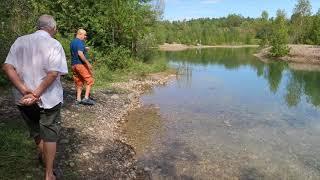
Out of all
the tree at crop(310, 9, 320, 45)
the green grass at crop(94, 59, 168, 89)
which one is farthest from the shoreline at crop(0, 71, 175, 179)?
the tree at crop(310, 9, 320, 45)

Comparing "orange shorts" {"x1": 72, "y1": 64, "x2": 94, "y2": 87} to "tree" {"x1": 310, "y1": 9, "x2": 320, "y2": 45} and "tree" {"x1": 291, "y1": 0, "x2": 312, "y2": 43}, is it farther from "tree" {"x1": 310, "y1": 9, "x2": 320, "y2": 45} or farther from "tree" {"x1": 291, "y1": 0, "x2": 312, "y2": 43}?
"tree" {"x1": 291, "y1": 0, "x2": 312, "y2": 43}

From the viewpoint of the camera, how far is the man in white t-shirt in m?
4.61

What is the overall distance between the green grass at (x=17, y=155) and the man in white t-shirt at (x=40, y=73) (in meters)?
1.17

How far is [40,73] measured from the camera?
466 centimetres

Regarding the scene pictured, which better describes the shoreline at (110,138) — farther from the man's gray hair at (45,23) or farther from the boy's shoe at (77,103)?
the man's gray hair at (45,23)

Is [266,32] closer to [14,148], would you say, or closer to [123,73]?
[123,73]

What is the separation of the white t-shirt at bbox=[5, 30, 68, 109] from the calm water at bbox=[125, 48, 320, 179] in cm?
340

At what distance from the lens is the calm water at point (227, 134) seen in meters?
7.98

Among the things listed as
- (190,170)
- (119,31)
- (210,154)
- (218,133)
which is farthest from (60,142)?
(119,31)

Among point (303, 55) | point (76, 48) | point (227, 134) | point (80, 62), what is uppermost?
point (76, 48)

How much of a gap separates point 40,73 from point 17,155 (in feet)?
7.13

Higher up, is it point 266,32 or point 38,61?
point 266,32

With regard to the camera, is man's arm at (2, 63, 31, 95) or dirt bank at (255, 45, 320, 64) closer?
man's arm at (2, 63, 31, 95)

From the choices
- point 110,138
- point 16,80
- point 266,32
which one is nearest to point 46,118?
point 16,80
